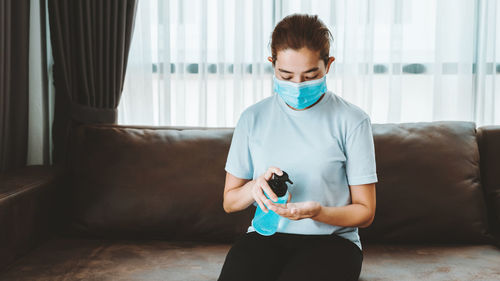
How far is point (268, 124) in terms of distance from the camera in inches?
51.5

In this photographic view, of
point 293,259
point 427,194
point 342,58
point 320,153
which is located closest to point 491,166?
point 427,194

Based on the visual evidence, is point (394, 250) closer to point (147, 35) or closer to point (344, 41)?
point (344, 41)

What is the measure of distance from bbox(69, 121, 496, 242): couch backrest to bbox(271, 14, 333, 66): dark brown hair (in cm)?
65

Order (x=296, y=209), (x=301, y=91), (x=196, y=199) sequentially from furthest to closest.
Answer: (x=196, y=199), (x=301, y=91), (x=296, y=209)

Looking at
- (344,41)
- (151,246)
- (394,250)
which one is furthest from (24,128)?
(394,250)

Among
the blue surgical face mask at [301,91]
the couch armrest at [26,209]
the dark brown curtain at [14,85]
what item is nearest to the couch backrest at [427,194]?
the blue surgical face mask at [301,91]

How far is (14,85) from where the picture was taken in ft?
6.82

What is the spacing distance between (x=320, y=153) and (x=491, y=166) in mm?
904

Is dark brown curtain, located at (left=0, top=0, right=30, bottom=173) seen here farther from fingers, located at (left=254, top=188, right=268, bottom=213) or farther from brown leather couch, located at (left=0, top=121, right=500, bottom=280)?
fingers, located at (left=254, top=188, right=268, bottom=213)

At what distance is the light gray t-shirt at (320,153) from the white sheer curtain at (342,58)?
875mm

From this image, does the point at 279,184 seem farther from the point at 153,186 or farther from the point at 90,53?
the point at 90,53

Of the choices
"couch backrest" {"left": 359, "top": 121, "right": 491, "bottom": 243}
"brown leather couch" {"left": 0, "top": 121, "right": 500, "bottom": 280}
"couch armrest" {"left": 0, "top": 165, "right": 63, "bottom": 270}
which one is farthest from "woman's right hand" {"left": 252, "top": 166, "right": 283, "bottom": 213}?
"couch armrest" {"left": 0, "top": 165, "right": 63, "bottom": 270}

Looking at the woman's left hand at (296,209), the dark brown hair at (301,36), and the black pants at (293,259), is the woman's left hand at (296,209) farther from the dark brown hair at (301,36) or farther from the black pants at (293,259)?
the dark brown hair at (301,36)

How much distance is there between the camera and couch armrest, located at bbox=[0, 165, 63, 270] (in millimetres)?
1444
